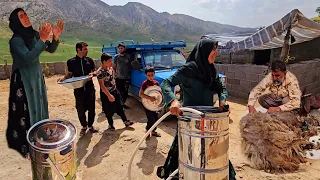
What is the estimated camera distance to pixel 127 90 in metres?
6.79

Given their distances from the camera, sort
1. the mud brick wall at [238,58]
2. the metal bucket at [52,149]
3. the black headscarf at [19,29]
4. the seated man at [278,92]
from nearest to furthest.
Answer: the metal bucket at [52,149]
the black headscarf at [19,29]
the seated man at [278,92]
the mud brick wall at [238,58]

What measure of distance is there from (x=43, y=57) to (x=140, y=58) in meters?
11.2

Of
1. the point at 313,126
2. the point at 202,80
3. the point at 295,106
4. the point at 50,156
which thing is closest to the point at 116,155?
the point at 50,156

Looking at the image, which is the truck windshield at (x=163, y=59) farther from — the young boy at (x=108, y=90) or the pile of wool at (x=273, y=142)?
the pile of wool at (x=273, y=142)

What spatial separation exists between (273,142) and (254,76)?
13.3 ft

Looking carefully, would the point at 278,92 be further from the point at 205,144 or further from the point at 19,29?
the point at 19,29

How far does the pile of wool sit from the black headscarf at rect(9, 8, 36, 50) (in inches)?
123

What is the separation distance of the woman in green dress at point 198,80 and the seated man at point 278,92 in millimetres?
1784

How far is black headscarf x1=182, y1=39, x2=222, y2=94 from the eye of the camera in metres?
2.25

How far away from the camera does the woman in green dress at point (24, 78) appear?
2.66 metres

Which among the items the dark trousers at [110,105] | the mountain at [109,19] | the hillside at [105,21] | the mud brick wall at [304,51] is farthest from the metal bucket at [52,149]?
the mountain at [109,19]

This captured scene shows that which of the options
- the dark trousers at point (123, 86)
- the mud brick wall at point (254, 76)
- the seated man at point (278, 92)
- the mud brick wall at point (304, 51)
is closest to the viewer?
the seated man at point (278, 92)

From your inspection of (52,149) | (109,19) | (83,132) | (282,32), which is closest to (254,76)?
(282,32)

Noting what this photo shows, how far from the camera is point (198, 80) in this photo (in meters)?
2.35
